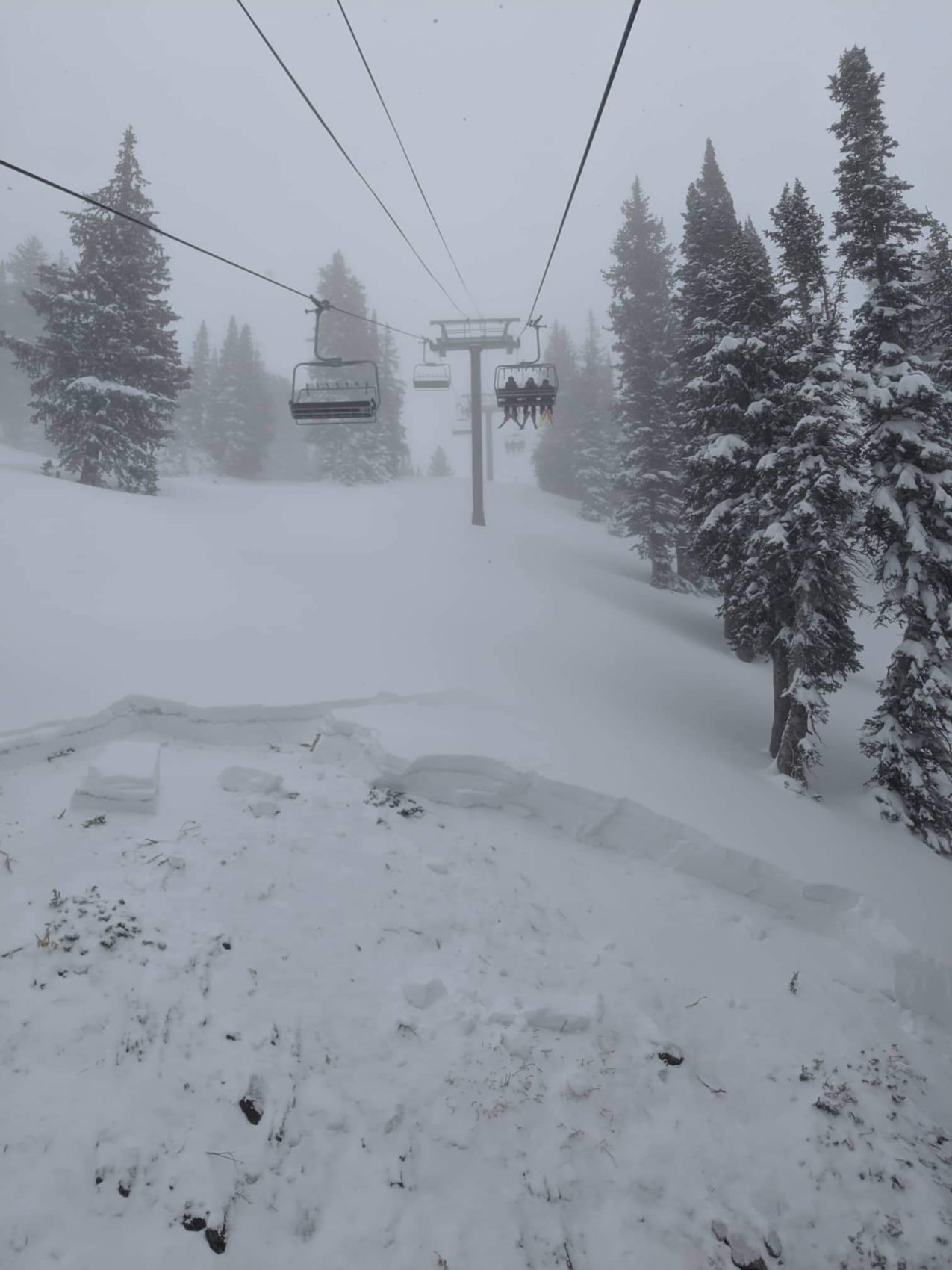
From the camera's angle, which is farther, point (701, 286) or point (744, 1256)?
point (701, 286)

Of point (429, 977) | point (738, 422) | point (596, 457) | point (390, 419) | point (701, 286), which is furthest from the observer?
point (390, 419)

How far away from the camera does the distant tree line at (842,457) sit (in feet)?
34.9

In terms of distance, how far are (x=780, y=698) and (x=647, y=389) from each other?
14.8 meters

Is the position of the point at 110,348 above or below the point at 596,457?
above

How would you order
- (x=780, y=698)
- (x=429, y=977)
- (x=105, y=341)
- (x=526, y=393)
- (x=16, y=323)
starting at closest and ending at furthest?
(x=429, y=977)
(x=780, y=698)
(x=526, y=393)
(x=105, y=341)
(x=16, y=323)

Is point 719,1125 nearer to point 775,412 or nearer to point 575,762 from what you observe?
point 575,762

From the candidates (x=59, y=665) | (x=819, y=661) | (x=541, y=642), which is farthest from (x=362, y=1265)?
(x=541, y=642)

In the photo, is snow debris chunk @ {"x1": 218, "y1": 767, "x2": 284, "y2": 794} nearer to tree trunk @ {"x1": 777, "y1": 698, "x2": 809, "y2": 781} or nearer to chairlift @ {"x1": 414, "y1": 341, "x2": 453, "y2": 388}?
tree trunk @ {"x1": 777, "y1": 698, "x2": 809, "y2": 781}

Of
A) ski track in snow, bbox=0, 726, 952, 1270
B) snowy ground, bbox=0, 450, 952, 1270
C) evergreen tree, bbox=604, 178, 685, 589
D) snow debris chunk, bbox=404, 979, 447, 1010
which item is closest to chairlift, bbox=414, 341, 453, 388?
evergreen tree, bbox=604, 178, 685, 589

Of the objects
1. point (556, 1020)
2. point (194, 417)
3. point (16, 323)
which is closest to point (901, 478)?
point (556, 1020)

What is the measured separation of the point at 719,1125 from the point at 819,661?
868 centimetres

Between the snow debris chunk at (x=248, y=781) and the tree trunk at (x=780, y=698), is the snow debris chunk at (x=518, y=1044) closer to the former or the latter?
the snow debris chunk at (x=248, y=781)

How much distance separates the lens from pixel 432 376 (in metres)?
23.2

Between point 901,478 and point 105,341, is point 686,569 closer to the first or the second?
point 901,478
